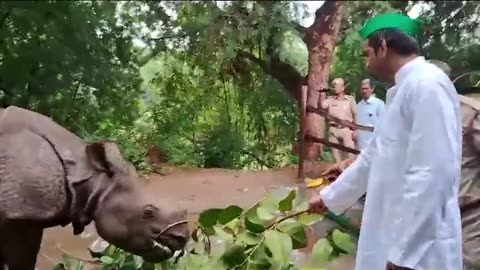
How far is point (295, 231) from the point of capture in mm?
3096

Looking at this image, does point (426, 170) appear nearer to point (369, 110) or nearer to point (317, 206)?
point (317, 206)

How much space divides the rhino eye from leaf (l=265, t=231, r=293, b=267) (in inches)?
19.5

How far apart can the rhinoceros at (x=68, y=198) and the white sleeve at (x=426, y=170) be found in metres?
1.18

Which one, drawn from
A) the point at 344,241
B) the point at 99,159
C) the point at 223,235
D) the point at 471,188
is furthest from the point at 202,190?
the point at 471,188

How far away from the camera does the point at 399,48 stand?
250 cm

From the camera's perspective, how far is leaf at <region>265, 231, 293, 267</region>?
2.99m

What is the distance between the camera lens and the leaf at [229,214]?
10.4 feet

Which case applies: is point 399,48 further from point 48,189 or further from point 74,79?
point 74,79

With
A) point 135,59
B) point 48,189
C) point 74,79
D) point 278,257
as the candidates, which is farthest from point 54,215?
point 135,59

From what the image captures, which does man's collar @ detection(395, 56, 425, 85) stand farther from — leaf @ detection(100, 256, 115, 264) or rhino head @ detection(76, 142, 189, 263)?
leaf @ detection(100, 256, 115, 264)

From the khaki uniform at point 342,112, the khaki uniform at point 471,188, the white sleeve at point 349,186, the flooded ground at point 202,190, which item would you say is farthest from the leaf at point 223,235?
the khaki uniform at point 342,112

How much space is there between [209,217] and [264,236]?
0.85 ft

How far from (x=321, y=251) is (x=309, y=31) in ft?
33.0

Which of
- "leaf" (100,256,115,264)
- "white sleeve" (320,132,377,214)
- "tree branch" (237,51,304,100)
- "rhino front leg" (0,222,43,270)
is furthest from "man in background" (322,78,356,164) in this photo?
"white sleeve" (320,132,377,214)
